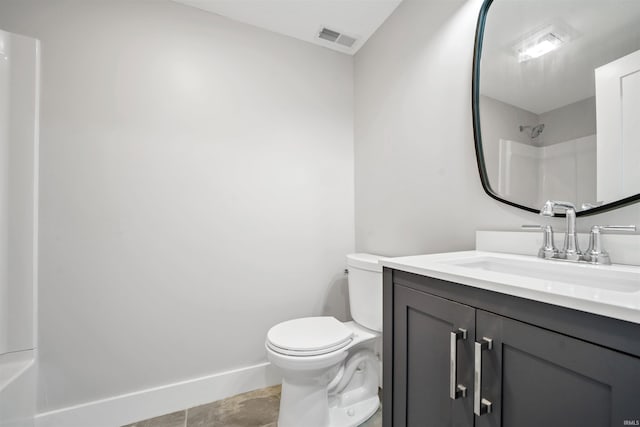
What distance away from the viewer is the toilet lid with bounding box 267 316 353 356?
1.22 meters

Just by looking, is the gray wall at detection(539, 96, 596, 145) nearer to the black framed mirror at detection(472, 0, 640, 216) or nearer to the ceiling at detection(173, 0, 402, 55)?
the black framed mirror at detection(472, 0, 640, 216)

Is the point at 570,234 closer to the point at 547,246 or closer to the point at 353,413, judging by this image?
the point at 547,246

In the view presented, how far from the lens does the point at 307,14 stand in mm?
1663

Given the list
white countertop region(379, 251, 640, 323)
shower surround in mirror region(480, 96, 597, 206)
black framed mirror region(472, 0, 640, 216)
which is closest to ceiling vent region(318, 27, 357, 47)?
black framed mirror region(472, 0, 640, 216)

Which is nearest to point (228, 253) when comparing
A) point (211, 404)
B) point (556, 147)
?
point (211, 404)

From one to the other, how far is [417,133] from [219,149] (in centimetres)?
116

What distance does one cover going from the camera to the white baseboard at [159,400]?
4.39 feet

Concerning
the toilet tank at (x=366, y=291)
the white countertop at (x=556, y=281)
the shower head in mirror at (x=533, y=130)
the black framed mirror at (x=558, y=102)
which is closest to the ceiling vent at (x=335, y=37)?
the black framed mirror at (x=558, y=102)

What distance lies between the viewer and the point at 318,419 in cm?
129

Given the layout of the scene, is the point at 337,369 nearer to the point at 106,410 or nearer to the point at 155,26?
the point at 106,410

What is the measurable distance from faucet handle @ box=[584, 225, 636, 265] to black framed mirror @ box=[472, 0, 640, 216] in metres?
0.09

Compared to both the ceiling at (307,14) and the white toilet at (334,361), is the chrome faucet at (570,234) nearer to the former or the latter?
the white toilet at (334,361)

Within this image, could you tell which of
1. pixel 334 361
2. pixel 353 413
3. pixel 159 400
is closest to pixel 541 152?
pixel 334 361

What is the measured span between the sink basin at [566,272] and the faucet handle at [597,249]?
8 cm
